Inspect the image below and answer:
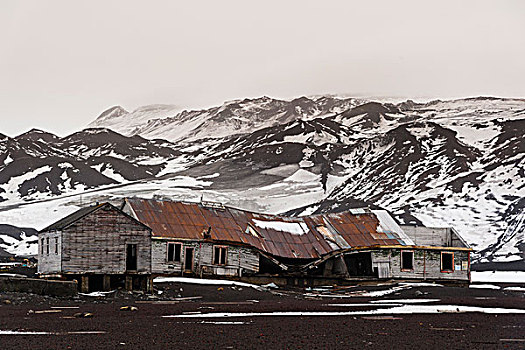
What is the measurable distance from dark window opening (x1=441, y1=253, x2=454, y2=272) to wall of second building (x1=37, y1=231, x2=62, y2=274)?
26455 millimetres

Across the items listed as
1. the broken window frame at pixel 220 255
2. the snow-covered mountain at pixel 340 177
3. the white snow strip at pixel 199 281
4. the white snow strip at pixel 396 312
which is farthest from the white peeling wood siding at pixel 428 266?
the snow-covered mountain at pixel 340 177

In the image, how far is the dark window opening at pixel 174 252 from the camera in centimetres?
4697

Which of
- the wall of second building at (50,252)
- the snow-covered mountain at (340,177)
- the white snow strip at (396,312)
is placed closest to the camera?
the white snow strip at (396,312)

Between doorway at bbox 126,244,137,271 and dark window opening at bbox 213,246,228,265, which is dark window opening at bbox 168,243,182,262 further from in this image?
doorway at bbox 126,244,137,271

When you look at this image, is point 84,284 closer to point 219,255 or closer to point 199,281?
point 199,281

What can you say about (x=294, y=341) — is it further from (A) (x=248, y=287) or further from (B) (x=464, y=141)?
(B) (x=464, y=141)

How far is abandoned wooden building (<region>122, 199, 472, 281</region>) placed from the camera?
47750 mm

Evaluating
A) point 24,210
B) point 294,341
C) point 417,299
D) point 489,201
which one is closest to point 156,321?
point 294,341

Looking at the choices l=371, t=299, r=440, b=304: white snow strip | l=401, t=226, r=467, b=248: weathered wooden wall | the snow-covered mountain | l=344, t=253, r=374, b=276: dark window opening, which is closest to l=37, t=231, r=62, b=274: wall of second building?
l=371, t=299, r=440, b=304: white snow strip

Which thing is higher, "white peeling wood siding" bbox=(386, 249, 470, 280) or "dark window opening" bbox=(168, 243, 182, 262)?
"dark window opening" bbox=(168, 243, 182, 262)

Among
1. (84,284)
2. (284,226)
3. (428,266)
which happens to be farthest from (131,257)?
(428,266)

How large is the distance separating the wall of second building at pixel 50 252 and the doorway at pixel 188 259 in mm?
10555

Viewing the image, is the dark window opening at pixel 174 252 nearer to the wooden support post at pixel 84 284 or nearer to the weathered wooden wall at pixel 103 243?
the weathered wooden wall at pixel 103 243

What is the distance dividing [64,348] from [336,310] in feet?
45.0
